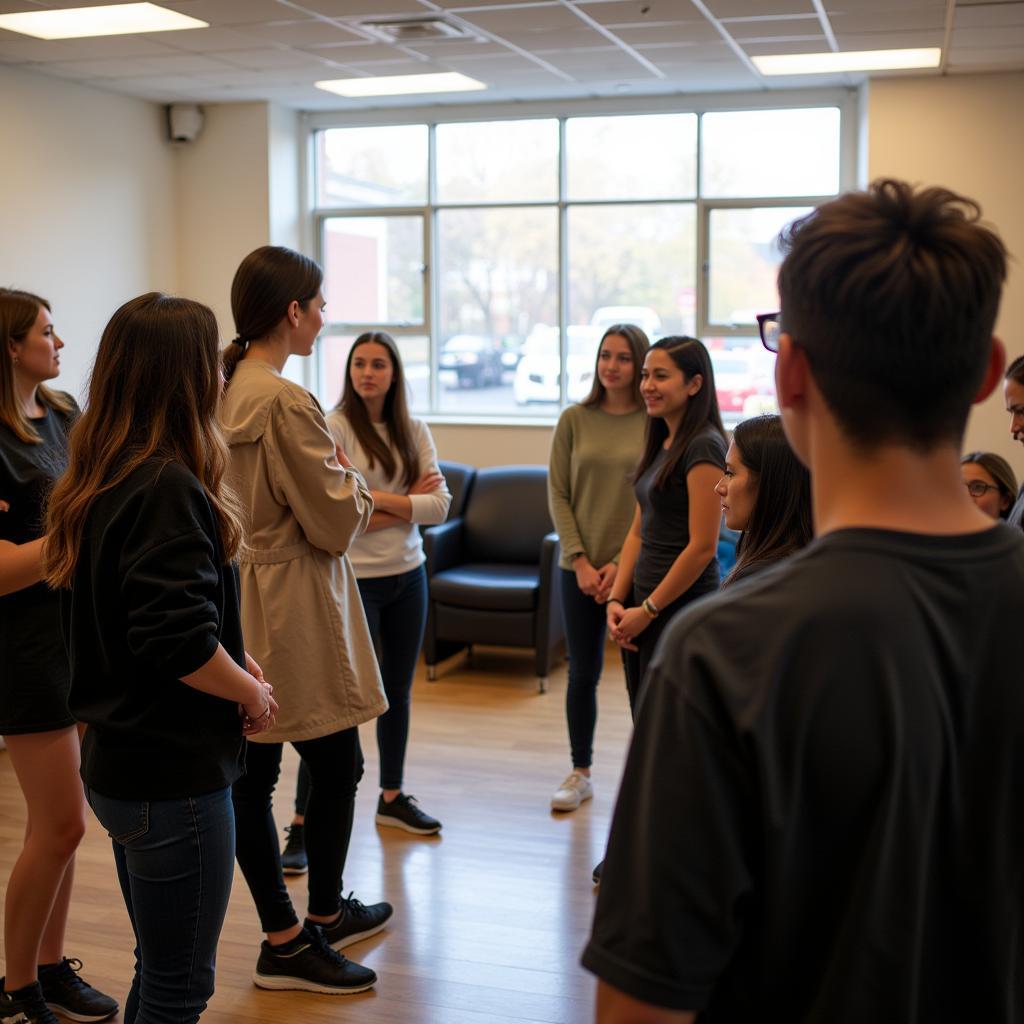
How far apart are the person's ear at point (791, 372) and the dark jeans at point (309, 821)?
200 centimetres

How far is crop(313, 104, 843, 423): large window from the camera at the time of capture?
23.1ft

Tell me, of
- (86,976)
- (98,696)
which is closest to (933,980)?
(98,696)

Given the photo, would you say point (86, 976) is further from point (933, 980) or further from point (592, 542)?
point (933, 980)

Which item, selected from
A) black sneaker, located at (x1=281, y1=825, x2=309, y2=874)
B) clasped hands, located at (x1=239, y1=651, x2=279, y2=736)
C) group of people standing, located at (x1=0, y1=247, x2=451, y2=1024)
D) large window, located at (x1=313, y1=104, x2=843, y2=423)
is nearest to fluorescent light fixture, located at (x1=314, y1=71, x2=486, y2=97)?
large window, located at (x1=313, y1=104, x2=843, y2=423)

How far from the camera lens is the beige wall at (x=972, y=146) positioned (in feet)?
20.0

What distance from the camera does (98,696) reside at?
193 centimetres

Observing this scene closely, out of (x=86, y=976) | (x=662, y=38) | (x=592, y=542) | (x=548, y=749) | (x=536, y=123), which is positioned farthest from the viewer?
(x=536, y=123)

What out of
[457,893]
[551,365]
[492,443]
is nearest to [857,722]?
[457,893]

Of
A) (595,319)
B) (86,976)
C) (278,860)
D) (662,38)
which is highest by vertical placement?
(662,38)

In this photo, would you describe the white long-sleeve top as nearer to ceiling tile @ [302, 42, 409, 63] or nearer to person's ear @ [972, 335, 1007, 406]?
ceiling tile @ [302, 42, 409, 63]

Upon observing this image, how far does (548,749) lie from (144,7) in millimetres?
3519

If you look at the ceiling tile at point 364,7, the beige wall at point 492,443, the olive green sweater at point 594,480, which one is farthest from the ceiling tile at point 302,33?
the beige wall at point 492,443

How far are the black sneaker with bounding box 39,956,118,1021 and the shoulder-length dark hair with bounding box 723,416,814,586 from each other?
6.22ft

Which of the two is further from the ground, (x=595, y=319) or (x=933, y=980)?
(x=595, y=319)
